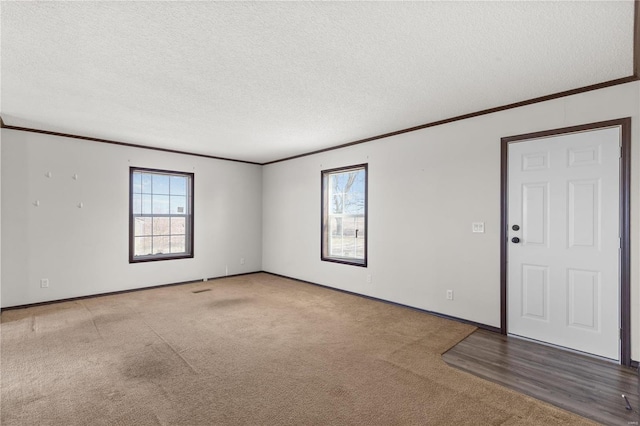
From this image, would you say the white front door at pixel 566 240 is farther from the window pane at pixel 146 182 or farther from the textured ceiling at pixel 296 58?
the window pane at pixel 146 182

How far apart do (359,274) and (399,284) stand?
77 cm

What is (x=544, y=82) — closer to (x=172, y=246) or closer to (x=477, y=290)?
(x=477, y=290)

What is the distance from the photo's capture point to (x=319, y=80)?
111 inches

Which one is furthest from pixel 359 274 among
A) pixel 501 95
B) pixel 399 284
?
pixel 501 95

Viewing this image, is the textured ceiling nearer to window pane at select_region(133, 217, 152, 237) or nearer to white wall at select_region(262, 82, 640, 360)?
white wall at select_region(262, 82, 640, 360)

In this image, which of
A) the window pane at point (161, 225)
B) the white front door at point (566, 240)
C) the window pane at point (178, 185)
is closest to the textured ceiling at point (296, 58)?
the white front door at point (566, 240)

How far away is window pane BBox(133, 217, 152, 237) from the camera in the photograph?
5.46m

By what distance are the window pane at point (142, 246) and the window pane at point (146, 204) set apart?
49 cm

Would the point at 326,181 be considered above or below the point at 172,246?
above

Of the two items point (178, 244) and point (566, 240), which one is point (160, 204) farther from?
point (566, 240)

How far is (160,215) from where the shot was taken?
5727mm

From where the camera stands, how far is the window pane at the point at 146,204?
5.55 m

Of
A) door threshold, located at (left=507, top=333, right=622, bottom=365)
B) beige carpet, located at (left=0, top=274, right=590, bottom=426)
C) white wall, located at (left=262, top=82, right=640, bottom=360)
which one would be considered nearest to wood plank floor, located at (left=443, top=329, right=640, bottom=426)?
door threshold, located at (left=507, top=333, right=622, bottom=365)

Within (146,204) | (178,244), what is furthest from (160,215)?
(178,244)
